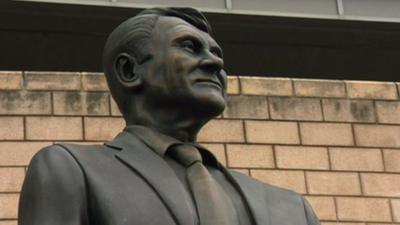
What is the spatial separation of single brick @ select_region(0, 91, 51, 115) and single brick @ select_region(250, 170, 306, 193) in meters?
1.81

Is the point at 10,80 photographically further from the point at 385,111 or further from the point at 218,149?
the point at 385,111

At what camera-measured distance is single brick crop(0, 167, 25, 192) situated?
11.4m

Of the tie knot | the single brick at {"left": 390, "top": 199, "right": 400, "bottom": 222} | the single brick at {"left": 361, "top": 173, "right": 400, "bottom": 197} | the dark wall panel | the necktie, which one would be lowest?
the necktie

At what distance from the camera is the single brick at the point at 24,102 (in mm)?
11570

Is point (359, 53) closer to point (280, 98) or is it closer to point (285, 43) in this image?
point (285, 43)

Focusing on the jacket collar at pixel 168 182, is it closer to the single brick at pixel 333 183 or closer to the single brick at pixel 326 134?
the single brick at pixel 333 183

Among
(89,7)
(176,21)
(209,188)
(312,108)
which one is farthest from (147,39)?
(89,7)

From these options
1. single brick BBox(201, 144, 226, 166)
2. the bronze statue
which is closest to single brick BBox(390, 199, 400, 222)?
single brick BBox(201, 144, 226, 166)

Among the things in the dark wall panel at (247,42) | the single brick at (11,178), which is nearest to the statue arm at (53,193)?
the single brick at (11,178)

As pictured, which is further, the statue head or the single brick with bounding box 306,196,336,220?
the single brick with bounding box 306,196,336,220

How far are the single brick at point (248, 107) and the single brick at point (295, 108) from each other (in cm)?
8

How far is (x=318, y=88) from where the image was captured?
41.1 feet

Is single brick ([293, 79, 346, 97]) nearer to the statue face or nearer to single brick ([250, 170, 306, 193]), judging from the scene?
single brick ([250, 170, 306, 193])

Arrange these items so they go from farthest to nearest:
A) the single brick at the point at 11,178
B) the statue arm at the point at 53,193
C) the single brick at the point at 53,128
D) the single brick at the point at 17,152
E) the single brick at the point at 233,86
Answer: the single brick at the point at 233,86, the single brick at the point at 53,128, the single brick at the point at 17,152, the single brick at the point at 11,178, the statue arm at the point at 53,193
